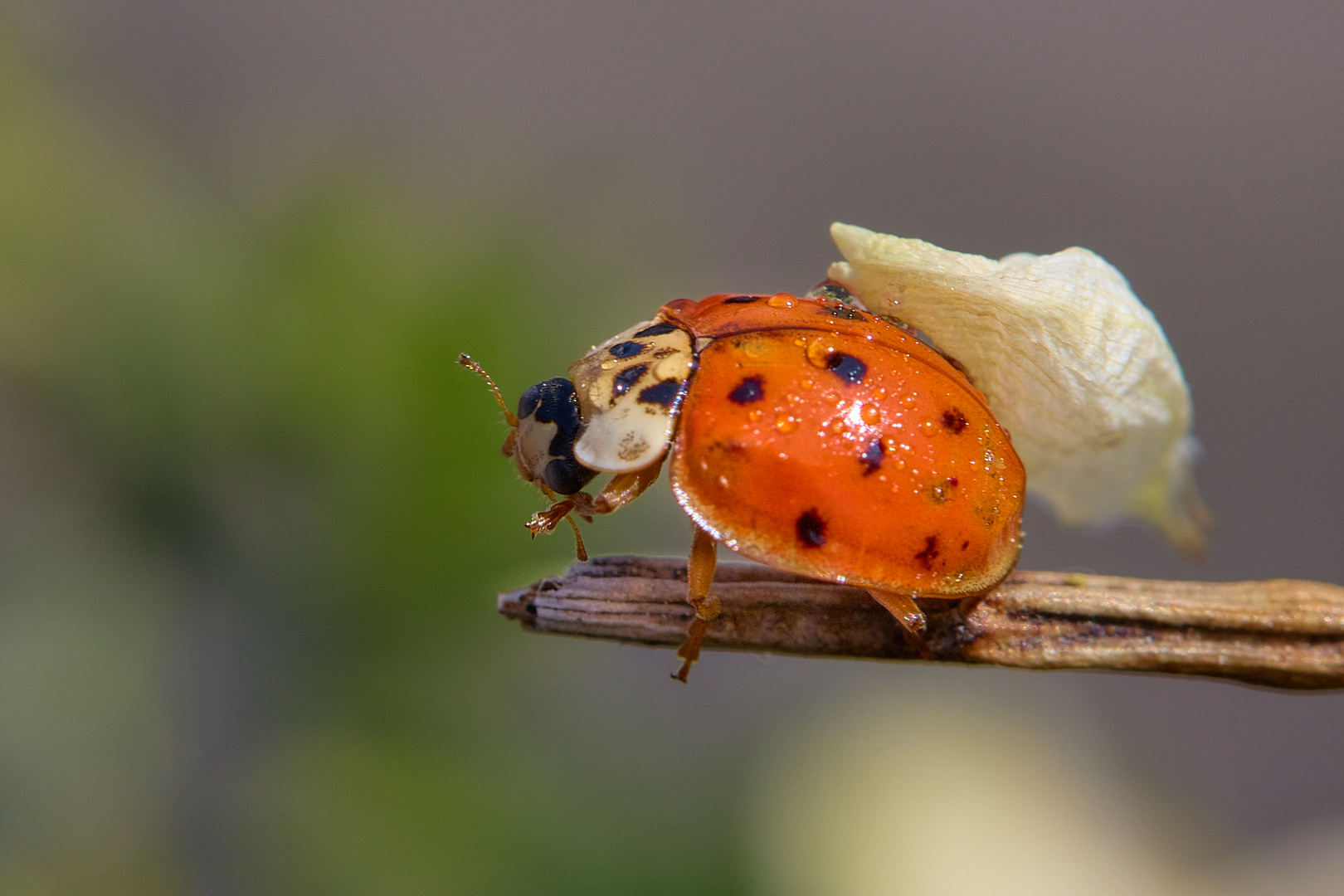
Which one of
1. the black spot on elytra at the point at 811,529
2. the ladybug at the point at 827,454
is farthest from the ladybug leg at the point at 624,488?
the black spot on elytra at the point at 811,529

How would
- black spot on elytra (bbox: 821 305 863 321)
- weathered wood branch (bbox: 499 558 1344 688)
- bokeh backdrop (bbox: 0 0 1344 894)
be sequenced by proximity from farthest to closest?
bokeh backdrop (bbox: 0 0 1344 894) → black spot on elytra (bbox: 821 305 863 321) → weathered wood branch (bbox: 499 558 1344 688)

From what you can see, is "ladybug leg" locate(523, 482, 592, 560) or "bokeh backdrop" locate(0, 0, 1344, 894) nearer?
"ladybug leg" locate(523, 482, 592, 560)

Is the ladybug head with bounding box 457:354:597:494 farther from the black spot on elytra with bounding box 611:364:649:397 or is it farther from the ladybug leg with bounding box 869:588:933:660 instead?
the ladybug leg with bounding box 869:588:933:660

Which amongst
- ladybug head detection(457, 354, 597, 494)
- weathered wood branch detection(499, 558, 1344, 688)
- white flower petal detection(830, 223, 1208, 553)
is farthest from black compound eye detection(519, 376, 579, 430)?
white flower petal detection(830, 223, 1208, 553)

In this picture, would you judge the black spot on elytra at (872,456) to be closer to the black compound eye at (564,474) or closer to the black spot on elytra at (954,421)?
the black spot on elytra at (954,421)

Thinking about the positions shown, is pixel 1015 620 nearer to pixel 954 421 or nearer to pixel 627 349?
pixel 954 421

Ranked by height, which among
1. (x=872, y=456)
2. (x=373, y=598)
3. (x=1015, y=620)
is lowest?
(x=373, y=598)

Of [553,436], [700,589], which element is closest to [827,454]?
[700,589]
